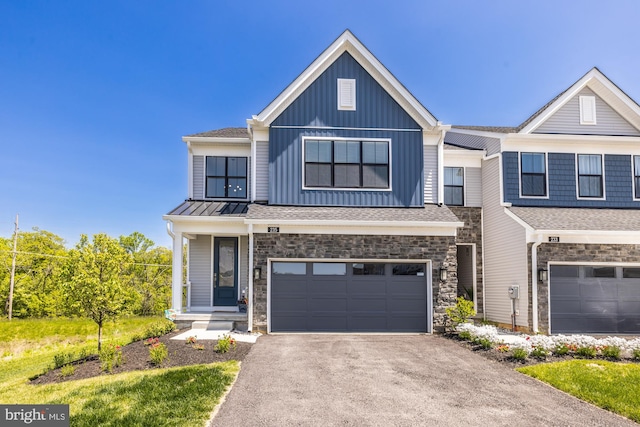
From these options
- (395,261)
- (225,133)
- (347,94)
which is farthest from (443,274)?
(225,133)

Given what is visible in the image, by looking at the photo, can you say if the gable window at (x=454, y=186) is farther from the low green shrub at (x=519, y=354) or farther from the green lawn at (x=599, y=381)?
the green lawn at (x=599, y=381)

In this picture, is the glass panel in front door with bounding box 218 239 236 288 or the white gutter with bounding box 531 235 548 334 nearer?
the white gutter with bounding box 531 235 548 334

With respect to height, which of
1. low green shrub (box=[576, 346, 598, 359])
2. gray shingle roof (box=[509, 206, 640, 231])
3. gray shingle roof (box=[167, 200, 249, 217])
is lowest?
low green shrub (box=[576, 346, 598, 359])

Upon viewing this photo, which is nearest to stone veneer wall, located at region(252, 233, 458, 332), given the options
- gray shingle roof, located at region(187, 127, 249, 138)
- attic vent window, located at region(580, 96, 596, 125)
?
gray shingle roof, located at region(187, 127, 249, 138)

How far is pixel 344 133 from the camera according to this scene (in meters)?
14.8

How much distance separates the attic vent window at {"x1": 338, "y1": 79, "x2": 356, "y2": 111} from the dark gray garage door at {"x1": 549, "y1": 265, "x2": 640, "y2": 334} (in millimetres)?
8304

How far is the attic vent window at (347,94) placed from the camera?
1487 centimetres

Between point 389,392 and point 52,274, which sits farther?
point 52,274

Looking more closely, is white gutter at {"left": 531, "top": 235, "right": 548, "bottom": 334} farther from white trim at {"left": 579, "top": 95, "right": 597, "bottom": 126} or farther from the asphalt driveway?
white trim at {"left": 579, "top": 95, "right": 597, "bottom": 126}

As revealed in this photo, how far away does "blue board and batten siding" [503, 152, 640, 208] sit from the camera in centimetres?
1580

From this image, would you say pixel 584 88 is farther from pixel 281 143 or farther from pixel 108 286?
pixel 108 286

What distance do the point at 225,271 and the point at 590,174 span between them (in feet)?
44.5

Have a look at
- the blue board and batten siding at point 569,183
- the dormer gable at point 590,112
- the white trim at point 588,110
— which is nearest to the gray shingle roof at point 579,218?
the blue board and batten siding at point 569,183

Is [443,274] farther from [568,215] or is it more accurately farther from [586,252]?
[568,215]
